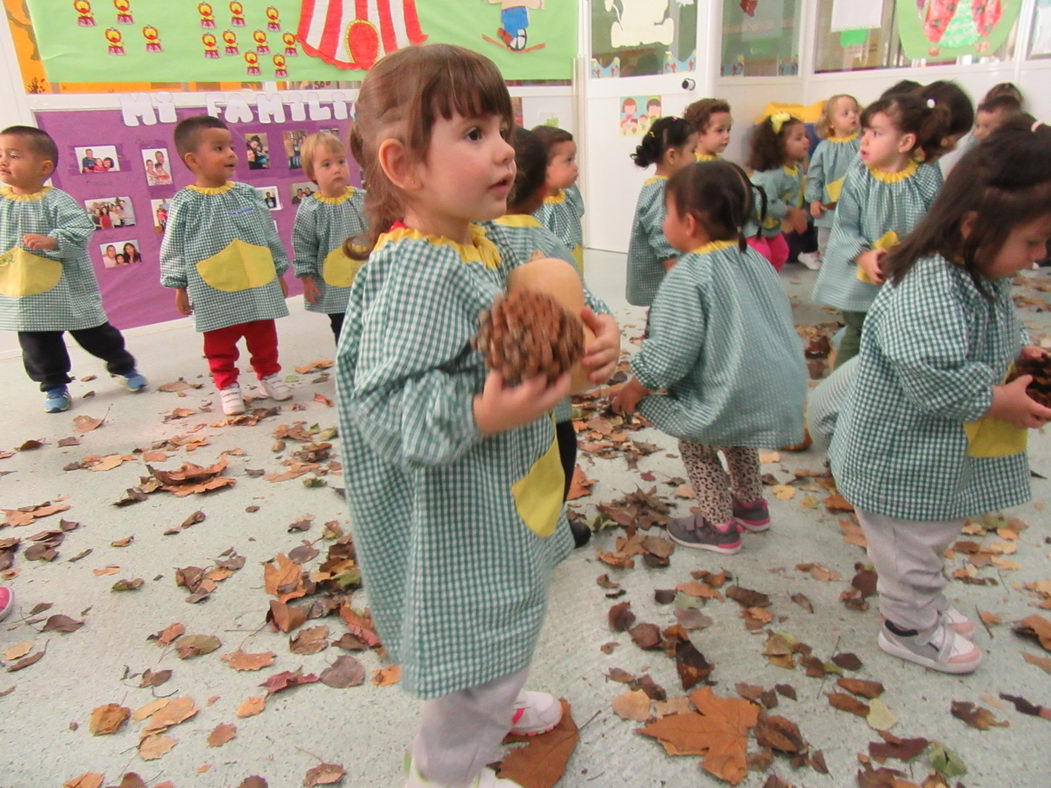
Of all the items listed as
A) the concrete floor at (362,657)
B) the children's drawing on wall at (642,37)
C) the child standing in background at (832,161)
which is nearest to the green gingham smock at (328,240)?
the concrete floor at (362,657)

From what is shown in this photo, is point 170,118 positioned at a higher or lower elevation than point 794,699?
higher

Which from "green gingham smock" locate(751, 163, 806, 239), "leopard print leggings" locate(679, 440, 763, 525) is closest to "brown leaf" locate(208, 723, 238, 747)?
"leopard print leggings" locate(679, 440, 763, 525)

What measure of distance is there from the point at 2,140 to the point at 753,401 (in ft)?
14.0

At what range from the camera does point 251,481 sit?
139 inches

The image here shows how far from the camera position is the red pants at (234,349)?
4.34 m

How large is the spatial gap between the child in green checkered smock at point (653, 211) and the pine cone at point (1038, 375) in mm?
2439

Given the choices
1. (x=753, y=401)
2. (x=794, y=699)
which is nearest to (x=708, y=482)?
(x=753, y=401)

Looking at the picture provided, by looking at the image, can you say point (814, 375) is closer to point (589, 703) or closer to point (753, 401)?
point (753, 401)

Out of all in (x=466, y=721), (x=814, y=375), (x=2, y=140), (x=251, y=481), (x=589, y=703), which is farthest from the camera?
(x=814, y=375)

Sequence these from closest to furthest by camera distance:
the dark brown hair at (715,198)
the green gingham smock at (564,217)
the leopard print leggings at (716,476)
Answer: the dark brown hair at (715,198) → the leopard print leggings at (716,476) → the green gingham smock at (564,217)

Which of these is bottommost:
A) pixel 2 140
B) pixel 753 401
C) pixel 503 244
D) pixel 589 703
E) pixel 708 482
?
pixel 589 703

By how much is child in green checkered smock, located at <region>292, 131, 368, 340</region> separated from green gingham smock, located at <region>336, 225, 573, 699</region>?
3.14 meters

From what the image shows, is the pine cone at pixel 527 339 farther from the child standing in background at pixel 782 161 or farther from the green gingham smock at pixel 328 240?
the child standing in background at pixel 782 161

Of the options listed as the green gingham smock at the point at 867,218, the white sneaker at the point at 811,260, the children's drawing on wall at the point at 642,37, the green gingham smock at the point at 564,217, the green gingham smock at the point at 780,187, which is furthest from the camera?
the white sneaker at the point at 811,260
